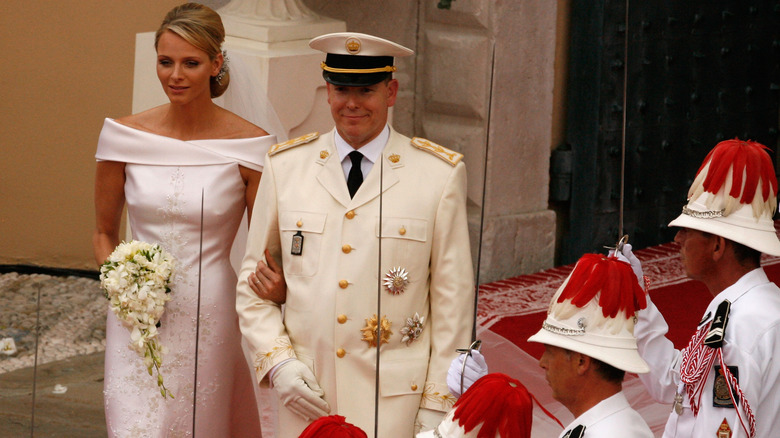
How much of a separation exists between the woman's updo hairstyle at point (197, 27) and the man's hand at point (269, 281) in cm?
73

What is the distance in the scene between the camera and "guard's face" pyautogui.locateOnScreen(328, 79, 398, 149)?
330 cm

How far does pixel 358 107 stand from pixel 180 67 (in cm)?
71

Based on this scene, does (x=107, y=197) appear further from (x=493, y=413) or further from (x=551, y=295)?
(x=551, y=295)

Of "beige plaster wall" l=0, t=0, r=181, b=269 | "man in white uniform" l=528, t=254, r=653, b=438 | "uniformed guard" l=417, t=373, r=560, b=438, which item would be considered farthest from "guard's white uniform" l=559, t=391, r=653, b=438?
"beige plaster wall" l=0, t=0, r=181, b=269

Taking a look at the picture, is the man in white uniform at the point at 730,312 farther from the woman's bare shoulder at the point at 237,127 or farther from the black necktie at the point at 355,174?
the woman's bare shoulder at the point at 237,127

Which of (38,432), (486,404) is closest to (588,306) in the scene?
(486,404)

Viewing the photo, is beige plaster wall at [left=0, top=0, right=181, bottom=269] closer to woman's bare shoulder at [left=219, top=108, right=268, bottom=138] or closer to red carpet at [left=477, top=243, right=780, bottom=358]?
red carpet at [left=477, top=243, right=780, bottom=358]

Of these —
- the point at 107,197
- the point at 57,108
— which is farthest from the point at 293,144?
the point at 57,108

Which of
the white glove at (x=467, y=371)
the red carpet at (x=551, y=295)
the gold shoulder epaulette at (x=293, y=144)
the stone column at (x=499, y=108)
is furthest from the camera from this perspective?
the stone column at (x=499, y=108)

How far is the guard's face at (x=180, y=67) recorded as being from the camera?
3.75 m

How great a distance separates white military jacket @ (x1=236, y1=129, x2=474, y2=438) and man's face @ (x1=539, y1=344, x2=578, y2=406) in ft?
2.23

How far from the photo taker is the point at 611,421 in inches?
99.2

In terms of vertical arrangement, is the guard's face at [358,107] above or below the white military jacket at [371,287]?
above

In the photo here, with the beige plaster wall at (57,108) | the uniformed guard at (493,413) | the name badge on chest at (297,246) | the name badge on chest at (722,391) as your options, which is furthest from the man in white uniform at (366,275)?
the beige plaster wall at (57,108)
